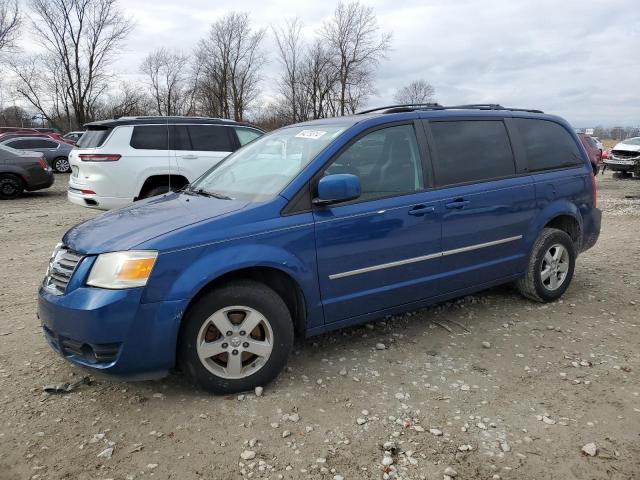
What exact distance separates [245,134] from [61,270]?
6.58 meters

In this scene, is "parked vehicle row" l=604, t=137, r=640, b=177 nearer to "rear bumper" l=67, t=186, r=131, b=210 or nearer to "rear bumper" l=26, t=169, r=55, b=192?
"rear bumper" l=67, t=186, r=131, b=210

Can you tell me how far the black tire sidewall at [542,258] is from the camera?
4496 mm

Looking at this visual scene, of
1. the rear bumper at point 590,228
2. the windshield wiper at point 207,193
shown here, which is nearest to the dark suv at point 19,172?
the windshield wiper at point 207,193

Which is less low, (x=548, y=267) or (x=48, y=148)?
(x=48, y=148)

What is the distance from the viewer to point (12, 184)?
12.5 metres

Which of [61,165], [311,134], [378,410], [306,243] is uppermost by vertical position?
[61,165]

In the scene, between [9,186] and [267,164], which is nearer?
[267,164]

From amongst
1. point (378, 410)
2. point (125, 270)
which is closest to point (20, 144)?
point (125, 270)

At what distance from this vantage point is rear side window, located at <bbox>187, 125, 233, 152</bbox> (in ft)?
27.9

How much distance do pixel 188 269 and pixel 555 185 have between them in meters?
3.41

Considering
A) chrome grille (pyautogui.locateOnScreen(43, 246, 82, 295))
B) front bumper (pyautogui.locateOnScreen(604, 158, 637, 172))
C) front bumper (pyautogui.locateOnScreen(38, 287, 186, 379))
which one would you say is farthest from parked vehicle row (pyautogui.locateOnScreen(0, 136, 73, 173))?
front bumper (pyautogui.locateOnScreen(604, 158, 637, 172))

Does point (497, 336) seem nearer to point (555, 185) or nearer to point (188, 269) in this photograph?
point (555, 185)

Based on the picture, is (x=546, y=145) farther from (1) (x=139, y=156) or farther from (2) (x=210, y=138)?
(1) (x=139, y=156)

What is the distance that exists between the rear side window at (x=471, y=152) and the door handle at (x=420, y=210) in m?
0.26
